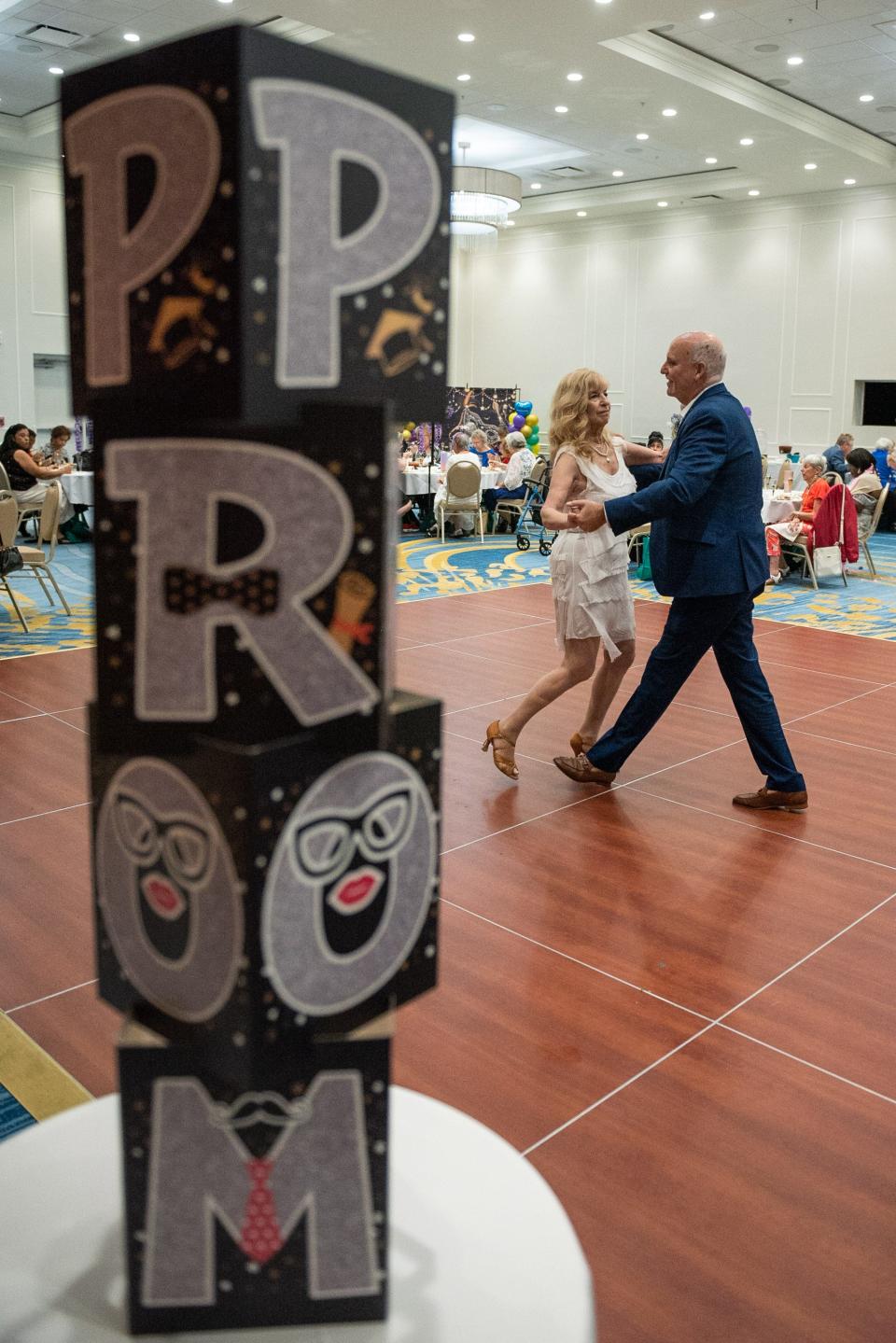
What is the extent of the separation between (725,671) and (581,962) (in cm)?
148

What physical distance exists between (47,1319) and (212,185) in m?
→ 1.13

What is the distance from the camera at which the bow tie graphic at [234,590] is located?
108 cm

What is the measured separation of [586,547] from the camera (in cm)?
419

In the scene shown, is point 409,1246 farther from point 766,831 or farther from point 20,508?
point 20,508

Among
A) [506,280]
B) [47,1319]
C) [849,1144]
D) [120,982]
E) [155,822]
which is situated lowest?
[849,1144]

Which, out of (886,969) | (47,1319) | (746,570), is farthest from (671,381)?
(47,1319)

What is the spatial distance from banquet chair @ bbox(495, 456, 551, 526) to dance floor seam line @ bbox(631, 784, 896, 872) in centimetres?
849

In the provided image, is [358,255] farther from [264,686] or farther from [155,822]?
[155,822]

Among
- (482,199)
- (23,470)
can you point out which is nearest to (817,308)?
(482,199)

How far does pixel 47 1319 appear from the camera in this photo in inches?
47.4

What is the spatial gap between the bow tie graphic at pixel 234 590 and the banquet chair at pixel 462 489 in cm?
1101

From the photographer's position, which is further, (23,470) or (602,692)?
(23,470)

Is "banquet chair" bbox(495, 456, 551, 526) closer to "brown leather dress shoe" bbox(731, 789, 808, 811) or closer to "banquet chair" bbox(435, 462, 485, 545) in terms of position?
"banquet chair" bbox(435, 462, 485, 545)

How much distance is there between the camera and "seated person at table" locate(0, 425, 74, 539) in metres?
10.5
